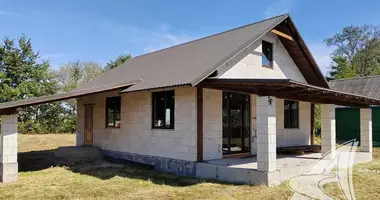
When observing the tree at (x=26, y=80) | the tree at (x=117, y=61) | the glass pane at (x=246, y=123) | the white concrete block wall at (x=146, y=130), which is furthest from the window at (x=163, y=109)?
the tree at (x=117, y=61)

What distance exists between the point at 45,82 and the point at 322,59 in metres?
41.6

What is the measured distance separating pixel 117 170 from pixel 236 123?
4.35m

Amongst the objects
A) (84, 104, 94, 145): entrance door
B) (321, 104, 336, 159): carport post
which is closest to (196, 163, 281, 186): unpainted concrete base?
(321, 104, 336, 159): carport post

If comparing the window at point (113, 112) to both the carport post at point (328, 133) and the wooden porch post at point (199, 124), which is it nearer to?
the wooden porch post at point (199, 124)

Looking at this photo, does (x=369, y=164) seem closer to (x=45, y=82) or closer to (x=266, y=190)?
(x=266, y=190)

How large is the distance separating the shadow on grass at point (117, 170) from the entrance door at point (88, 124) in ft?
6.50

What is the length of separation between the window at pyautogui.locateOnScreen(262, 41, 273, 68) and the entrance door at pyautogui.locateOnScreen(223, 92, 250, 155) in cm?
183

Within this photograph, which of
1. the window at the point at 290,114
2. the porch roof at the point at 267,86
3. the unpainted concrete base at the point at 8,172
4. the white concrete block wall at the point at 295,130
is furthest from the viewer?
the window at the point at 290,114

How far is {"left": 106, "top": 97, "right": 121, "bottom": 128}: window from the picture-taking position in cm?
1291

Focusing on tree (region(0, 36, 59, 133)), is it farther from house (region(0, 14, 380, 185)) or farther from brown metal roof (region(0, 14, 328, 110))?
house (region(0, 14, 380, 185))

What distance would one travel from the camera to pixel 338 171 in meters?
9.74

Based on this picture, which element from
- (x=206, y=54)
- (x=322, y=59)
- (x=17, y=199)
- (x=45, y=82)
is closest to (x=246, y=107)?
(x=206, y=54)

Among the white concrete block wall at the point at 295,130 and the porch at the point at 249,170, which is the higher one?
the white concrete block wall at the point at 295,130

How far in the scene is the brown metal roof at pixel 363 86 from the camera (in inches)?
856
